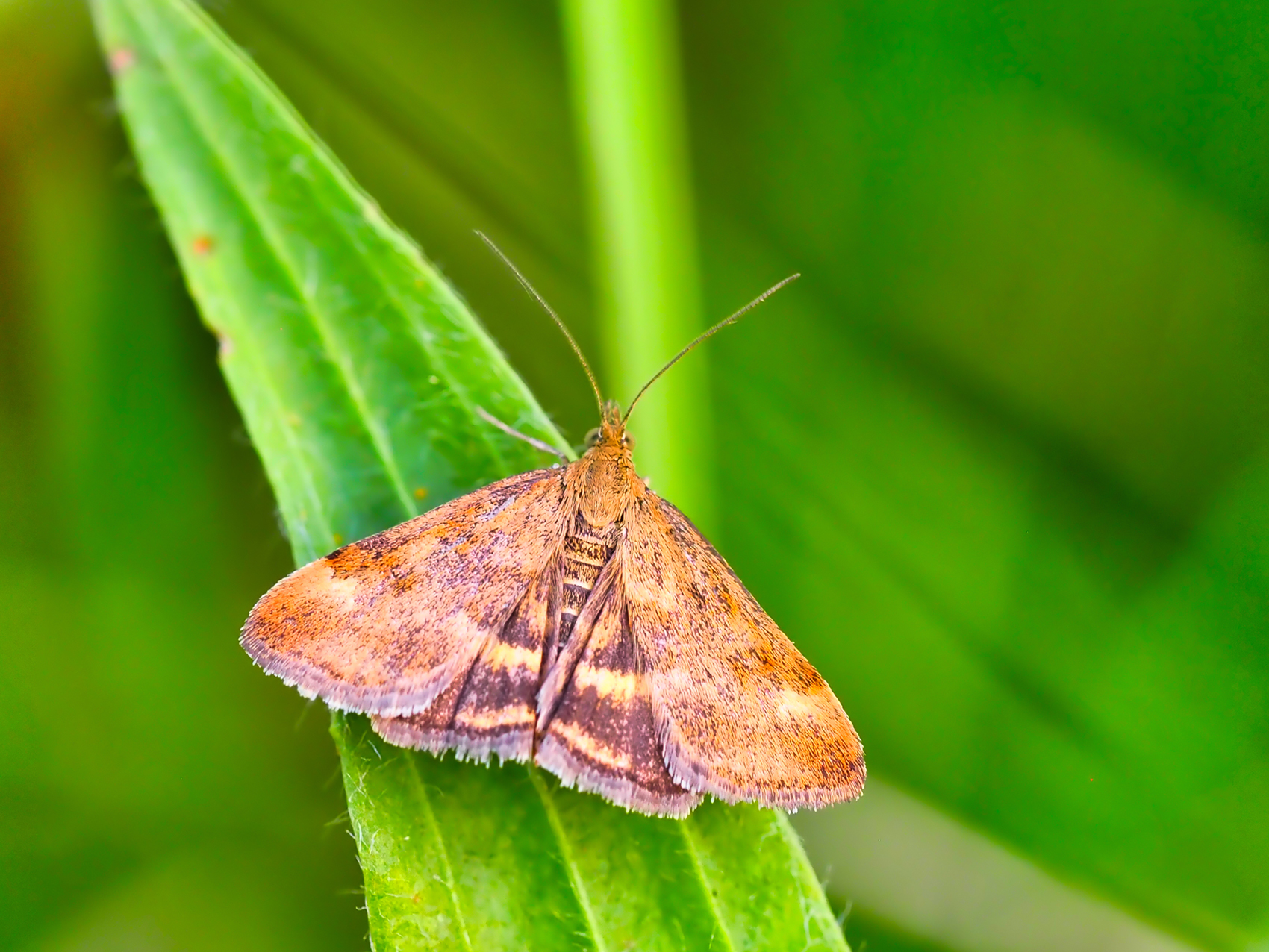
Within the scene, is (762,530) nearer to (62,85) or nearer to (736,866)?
(736,866)

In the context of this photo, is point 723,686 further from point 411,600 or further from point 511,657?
point 411,600

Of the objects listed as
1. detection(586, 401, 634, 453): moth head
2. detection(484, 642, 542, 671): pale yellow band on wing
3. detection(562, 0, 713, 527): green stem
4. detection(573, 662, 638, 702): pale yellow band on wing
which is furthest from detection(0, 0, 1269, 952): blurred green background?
detection(573, 662, 638, 702): pale yellow band on wing

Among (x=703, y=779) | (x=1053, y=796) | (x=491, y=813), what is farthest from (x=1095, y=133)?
(x=491, y=813)

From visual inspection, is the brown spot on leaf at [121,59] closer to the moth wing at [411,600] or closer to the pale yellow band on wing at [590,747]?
the moth wing at [411,600]

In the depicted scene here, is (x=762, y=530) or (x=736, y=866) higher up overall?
(x=762, y=530)

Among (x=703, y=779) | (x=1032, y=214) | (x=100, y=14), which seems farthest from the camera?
(x=1032, y=214)

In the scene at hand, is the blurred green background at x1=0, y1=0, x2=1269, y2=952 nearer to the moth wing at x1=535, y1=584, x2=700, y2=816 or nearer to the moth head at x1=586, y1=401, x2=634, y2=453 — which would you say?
the moth head at x1=586, y1=401, x2=634, y2=453

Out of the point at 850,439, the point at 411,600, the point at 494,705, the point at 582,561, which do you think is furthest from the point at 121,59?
the point at 850,439
